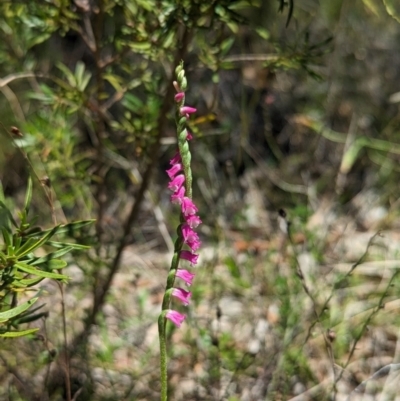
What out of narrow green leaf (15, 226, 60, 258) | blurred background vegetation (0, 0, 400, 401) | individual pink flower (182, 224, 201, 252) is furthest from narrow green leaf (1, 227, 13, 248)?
individual pink flower (182, 224, 201, 252)

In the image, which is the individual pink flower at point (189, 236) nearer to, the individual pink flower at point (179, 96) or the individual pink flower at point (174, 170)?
the individual pink flower at point (174, 170)

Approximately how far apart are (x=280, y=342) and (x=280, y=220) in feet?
2.28

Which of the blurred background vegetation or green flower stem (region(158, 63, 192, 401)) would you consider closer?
green flower stem (region(158, 63, 192, 401))

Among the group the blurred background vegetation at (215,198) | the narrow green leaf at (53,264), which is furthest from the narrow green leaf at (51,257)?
the blurred background vegetation at (215,198)

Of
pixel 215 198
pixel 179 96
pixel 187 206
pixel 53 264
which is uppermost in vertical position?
pixel 179 96

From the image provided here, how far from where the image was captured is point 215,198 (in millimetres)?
2293

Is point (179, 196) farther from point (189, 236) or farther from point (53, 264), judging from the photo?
point (53, 264)

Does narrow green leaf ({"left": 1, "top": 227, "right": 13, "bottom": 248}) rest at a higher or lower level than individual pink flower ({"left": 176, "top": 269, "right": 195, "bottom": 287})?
higher

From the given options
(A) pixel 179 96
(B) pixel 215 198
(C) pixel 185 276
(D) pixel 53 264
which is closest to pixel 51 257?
(D) pixel 53 264

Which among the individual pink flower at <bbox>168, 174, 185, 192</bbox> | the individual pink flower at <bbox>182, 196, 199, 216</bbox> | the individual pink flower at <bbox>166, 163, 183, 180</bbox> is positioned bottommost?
the individual pink flower at <bbox>182, 196, 199, 216</bbox>

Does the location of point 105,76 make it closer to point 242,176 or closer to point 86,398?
point 86,398

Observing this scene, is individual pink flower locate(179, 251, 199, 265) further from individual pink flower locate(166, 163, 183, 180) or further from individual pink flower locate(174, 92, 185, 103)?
individual pink flower locate(174, 92, 185, 103)

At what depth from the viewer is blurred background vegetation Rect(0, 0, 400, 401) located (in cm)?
143

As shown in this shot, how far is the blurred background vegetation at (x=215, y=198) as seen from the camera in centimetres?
143
